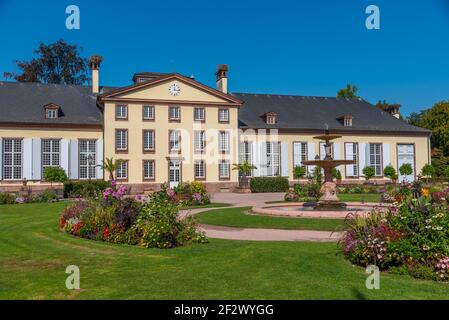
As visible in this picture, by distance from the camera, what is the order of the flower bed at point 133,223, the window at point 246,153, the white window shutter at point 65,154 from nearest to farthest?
the flower bed at point 133,223, the white window shutter at point 65,154, the window at point 246,153

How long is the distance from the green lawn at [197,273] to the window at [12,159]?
25.2 metres

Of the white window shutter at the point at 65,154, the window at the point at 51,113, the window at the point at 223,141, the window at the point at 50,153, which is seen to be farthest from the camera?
the window at the point at 223,141

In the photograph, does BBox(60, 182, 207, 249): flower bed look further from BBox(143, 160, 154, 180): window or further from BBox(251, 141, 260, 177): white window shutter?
BBox(251, 141, 260, 177): white window shutter

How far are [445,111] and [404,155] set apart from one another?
14.4 meters

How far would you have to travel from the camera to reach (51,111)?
113 feet

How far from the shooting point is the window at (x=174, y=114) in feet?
119

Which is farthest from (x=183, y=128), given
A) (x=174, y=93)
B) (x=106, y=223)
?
(x=106, y=223)

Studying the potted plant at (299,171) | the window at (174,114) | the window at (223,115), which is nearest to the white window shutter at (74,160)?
the window at (174,114)

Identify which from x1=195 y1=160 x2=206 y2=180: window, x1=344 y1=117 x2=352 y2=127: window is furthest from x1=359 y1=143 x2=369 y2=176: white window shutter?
x1=195 y1=160 x2=206 y2=180: window

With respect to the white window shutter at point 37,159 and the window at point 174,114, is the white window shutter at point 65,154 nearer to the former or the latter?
the white window shutter at point 37,159
